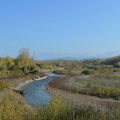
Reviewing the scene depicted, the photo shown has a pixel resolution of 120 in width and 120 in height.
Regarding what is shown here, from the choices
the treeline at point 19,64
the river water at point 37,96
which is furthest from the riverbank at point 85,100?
the treeline at point 19,64

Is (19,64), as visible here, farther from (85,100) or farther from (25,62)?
(85,100)

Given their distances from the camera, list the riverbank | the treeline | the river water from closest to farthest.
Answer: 1. the riverbank
2. the river water
3. the treeline

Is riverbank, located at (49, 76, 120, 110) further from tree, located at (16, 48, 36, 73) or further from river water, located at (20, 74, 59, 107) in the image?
tree, located at (16, 48, 36, 73)

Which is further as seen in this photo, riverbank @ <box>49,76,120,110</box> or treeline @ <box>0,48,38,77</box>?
treeline @ <box>0,48,38,77</box>

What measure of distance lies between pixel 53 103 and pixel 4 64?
295 ft

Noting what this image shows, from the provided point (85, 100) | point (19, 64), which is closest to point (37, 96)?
point (85, 100)

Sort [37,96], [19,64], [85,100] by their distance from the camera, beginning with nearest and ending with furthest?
[85,100], [37,96], [19,64]

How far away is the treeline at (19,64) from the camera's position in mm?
94488

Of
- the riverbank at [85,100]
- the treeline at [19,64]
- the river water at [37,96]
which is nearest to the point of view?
the riverbank at [85,100]

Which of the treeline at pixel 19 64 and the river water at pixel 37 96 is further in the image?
the treeline at pixel 19 64

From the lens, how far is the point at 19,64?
10112 cm

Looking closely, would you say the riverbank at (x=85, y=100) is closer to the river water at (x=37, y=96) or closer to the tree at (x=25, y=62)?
the river water at (x=37, y=96)

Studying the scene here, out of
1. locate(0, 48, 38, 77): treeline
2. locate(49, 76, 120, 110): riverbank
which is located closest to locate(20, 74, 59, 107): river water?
locate(49, 76, 120, 110): riverbank

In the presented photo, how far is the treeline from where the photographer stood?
94488 millimetres
